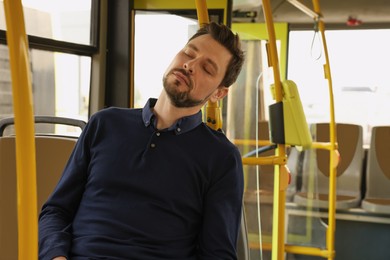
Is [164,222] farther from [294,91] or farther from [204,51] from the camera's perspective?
[294,91]

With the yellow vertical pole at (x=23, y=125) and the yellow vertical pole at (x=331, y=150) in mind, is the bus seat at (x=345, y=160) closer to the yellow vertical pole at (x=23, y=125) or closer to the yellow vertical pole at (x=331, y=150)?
the yellow vertical pole at (x=331, y=150)

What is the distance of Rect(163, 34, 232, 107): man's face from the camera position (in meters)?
1.50

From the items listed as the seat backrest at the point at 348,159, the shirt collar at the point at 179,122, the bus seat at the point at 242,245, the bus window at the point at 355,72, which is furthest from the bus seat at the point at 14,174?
the bus window at the point at 355,72

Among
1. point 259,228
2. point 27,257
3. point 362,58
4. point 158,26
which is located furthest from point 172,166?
point 362,58

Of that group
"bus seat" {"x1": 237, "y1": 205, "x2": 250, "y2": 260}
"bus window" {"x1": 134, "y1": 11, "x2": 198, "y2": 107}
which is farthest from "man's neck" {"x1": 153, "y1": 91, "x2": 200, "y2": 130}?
"bus window" {"x1": 134, "y1": 11, "x2": 198, "y2": 107}

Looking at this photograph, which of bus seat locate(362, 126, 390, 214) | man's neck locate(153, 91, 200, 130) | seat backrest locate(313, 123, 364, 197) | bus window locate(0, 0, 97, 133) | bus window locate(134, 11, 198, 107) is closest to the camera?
man's neck locate(153, 91, 200, 130)

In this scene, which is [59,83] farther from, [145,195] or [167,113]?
[145,195]

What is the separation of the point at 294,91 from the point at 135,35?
1.98m

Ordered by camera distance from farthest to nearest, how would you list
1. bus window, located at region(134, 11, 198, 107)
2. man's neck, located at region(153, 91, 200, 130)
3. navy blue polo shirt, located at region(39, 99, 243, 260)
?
bus window, located at region(134, 11, 198, 107) < man's neck, located at region(153, 91, 200, 130) < navy blue polo shirt, located at region(39, 99, 243, 260)

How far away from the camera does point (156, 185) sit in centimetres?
145

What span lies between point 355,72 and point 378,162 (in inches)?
50.4

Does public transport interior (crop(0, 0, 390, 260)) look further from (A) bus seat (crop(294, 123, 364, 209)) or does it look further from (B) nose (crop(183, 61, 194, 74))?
(B) nose (crop(183, 61, 194, 74))

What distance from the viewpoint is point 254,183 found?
2.94m

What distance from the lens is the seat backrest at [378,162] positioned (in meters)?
4.56
